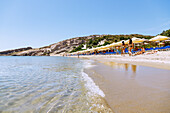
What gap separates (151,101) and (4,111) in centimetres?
288

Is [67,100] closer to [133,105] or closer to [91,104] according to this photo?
[91,104]

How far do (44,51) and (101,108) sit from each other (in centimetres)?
10350

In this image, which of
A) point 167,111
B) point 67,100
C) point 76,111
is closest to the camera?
point 167,111

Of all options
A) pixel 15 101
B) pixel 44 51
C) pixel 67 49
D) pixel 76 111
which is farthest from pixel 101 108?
pixel 44 51

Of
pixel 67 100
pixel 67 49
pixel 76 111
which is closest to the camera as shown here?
pixel 76 111

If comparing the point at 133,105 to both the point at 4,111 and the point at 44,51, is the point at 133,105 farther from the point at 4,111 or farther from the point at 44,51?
the point at 44,51

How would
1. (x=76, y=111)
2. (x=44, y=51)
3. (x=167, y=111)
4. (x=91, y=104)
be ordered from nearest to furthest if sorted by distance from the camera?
(x=167, y=111)
(x=76, y=111)
(x=91, y=104)
(x=44, y=51)

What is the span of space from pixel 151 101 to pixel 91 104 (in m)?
1.19

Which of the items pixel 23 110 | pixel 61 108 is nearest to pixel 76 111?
pixel 61 108

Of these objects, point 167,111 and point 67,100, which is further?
point 67,100

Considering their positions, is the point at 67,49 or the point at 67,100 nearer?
the point at 67,100

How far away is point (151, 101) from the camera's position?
6.76 ft

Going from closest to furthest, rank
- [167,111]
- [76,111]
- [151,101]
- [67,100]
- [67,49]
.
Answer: [167,111] → [76,111] → [151,101] → [67,100] → [67,49]

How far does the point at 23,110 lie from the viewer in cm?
204
